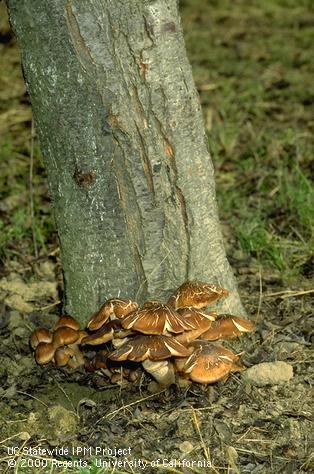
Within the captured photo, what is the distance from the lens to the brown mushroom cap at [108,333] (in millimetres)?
3773

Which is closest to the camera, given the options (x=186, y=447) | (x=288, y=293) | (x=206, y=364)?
(x=186, y=447)

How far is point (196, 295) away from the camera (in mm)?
3875

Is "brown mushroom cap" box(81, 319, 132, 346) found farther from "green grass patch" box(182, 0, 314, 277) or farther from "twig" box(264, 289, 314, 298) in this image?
"green grass patch" box(182, 0, 314, 277)

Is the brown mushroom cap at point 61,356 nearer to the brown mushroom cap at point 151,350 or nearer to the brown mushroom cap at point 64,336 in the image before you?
the brown mushroom cap at point 64,336

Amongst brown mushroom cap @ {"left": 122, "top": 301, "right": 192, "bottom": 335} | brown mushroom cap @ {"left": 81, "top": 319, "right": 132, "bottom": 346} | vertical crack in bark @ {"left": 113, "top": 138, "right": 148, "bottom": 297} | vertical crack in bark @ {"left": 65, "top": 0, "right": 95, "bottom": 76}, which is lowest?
brown mushroom cap @ {"left": 81, "top": 319, "right": 132, "bottom": 346}

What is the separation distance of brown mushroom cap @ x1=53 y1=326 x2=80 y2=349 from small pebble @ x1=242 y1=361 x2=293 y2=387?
81 cm

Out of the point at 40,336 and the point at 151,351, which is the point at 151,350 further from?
the point at 40,336

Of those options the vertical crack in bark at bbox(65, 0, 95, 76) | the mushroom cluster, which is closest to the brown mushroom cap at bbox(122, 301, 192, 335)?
the mushroom cluster

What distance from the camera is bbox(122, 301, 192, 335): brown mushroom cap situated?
3.62m

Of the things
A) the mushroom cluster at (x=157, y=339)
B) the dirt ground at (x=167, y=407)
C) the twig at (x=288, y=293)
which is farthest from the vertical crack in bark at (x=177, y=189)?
the twig at (x=288, y=293)

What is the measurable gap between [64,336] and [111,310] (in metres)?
0.32

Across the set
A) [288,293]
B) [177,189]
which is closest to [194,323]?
[177,189]

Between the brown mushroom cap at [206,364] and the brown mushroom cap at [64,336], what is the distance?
54 cm

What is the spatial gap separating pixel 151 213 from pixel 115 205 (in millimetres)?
171
